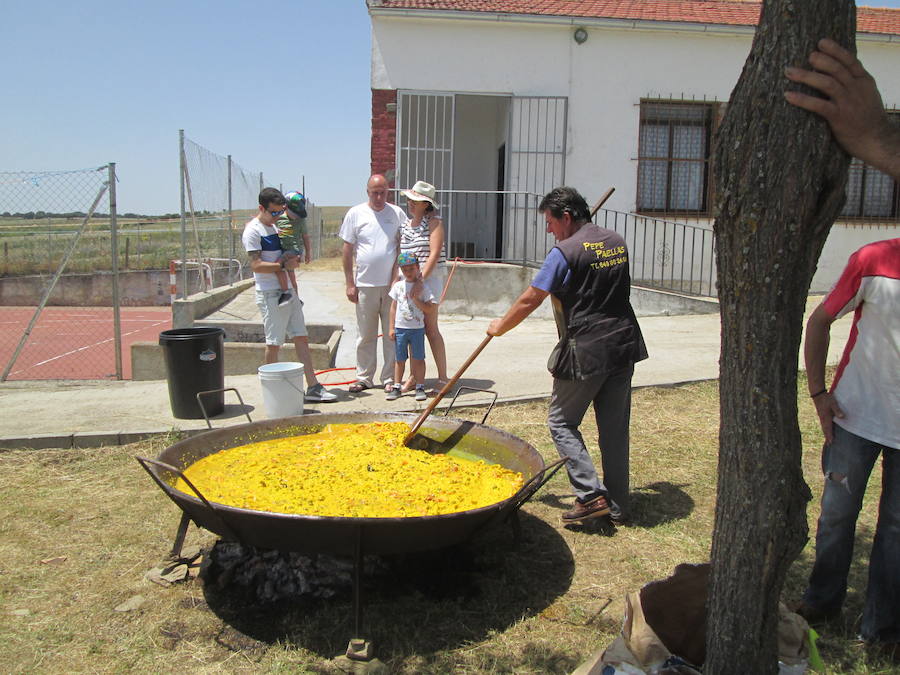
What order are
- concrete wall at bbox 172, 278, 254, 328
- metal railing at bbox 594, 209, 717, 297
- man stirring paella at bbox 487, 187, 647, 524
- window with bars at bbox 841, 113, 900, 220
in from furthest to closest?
window with bars at bbox 841, 113, 900, 220 → metal railing at bbox 594, 209, 717, 297 → concrete wall at bbox 172, 278, 254, 328 → man stirring paella at bbox 487, 187, 647, 524

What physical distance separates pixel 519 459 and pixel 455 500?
1.99 ft

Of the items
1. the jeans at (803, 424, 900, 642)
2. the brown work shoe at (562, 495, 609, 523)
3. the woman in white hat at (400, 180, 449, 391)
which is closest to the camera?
the jeans at (803, 424, 900, 642)

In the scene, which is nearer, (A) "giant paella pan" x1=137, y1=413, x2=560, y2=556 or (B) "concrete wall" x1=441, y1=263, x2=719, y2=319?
(A) "giant paella pan" x1=137, y1=413, x2=560, y2=556

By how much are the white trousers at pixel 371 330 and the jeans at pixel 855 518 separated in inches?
165

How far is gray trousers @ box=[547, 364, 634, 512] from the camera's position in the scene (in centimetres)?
400

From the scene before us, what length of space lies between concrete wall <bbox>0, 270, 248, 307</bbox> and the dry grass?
17.5 metres

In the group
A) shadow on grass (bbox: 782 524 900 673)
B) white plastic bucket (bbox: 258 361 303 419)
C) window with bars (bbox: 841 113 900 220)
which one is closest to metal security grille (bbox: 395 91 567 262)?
window with bars (bbox: 841 113 900 220)

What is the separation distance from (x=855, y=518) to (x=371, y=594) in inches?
83.5

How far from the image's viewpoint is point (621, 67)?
12.3 meters

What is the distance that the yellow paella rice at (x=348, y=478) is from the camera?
3.36m

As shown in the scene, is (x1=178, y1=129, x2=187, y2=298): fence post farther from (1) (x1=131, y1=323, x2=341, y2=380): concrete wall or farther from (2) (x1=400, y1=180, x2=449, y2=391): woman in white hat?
(2) (x1=400, y1=180, x2=449, y2=391): woman in white hat

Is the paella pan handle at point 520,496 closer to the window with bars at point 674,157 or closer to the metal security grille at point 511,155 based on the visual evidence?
the metal security grille at point 511,155

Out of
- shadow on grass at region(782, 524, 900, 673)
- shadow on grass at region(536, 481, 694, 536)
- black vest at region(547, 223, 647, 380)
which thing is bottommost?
shadow on grass at region(782, 524, 900, 673)

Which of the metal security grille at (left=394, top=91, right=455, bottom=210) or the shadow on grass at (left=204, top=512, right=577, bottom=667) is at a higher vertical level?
the metal security grille at (left=394, top=91, right=455, bottom=210)
